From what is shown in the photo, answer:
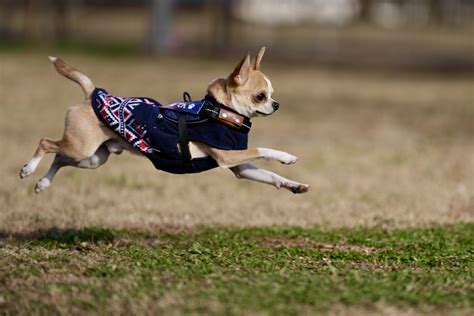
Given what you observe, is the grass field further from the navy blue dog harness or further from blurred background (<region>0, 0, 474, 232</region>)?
the navy blue dog harness

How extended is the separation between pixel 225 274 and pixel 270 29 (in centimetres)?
4004

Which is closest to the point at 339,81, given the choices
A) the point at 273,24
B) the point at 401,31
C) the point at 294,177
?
the point at 294,177

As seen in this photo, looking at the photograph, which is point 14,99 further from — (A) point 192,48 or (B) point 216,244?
(A) point 192,48

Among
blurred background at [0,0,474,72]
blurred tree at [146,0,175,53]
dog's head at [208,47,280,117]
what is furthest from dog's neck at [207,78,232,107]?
blurred tree at [146,0,175,53]

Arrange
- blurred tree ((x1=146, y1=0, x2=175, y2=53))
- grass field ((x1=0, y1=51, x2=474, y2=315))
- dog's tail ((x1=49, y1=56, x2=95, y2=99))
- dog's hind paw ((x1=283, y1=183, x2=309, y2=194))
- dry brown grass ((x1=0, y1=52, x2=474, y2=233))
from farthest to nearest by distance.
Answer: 1. blurred tree ((x1=146, y1=0, x2=175, y2=53))
2. dry brown grass ((x1=0, y1=52, x2=474, y2=233))
3. dog's tail ((x1=49, y1=56, x2=95, y2=99))
4. dog's hind paw ((x1=283, y1=183, x2=309, y2=194))
5. grass field ((x1=0, y1=51, x2=474, y2=315))

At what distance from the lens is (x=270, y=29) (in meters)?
46.1

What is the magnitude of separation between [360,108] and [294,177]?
8.68m

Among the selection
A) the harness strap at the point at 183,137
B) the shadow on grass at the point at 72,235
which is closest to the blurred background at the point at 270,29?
the shadow on grass at the point at 72,235

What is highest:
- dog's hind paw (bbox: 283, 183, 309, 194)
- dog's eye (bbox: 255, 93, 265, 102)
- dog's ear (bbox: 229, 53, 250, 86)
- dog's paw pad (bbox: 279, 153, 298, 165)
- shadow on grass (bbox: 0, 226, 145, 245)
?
dog's ear (bbox: 229, 53, 250, 86)

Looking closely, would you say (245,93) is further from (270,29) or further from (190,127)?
(270,29)

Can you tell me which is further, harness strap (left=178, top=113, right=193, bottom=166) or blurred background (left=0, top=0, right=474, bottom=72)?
blurred background (left=0, top=0, right=474, bottom=72)

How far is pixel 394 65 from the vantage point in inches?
1284

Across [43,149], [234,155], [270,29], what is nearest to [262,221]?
[234,155]

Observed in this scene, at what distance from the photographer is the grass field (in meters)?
6.27
